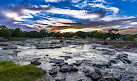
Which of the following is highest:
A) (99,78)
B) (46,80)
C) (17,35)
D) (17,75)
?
(17,35)

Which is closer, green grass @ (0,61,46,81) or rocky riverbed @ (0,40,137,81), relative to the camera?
green grass @ (0,61,46,81)

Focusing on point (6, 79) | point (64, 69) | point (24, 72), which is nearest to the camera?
point (6, 79)

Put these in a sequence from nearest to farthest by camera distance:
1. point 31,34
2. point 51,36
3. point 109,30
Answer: point 109,30 < point 31,34 < point 51,36

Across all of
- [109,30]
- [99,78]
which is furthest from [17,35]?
[99,78]

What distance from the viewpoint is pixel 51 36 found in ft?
496

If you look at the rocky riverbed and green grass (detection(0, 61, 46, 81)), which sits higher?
green grass (detection(0, 61, 46, 81))

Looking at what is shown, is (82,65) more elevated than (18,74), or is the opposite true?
(18,74)

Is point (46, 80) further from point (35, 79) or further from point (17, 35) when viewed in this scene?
point (17, 35)

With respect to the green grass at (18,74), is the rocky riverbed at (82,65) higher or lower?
lower

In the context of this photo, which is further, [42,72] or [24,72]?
[42,72]

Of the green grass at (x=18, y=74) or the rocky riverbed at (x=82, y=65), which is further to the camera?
the rocky riverbed at (x=82, y=65)

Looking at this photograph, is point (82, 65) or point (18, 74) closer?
point (18, 74)

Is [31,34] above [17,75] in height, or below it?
above

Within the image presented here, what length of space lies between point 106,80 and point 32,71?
9.00m
